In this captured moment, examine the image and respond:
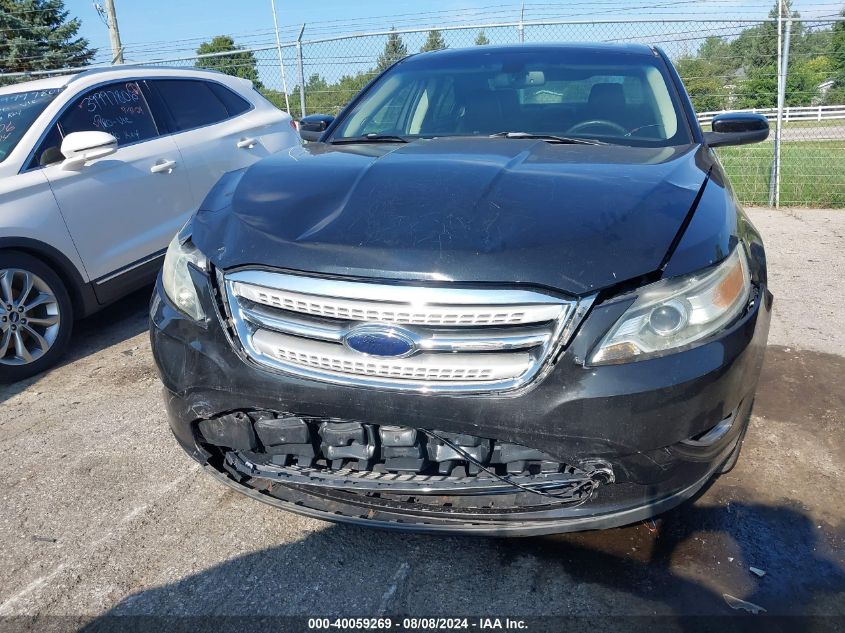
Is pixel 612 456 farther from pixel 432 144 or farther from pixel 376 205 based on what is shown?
pixel 432 144

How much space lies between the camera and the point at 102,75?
4.43 m

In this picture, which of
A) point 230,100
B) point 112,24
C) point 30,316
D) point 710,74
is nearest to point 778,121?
point 710,74

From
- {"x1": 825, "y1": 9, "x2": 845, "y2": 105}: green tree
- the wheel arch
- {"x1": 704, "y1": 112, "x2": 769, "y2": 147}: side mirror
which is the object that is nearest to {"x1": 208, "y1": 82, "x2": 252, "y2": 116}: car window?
the wheel arch

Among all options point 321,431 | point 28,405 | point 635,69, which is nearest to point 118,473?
point 28,405

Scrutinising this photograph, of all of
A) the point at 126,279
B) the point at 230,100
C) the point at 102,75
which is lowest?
the point at 126,279

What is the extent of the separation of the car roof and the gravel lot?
2.36m

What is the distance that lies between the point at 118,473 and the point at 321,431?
127 centimetres

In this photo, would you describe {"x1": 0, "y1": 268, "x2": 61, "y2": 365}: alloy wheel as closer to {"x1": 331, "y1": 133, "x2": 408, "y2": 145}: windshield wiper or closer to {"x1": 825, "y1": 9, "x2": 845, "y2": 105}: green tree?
{"x1": 331, "y1": 133, "x2": 408, "y2": 145}: windshield wiper

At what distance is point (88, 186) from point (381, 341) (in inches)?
118

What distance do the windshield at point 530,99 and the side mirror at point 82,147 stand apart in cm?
146

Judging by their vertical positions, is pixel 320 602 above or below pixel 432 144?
below

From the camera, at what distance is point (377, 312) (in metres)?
1.84

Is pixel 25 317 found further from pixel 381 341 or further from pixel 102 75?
pixel 381 341

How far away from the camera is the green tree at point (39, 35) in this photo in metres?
21.8
